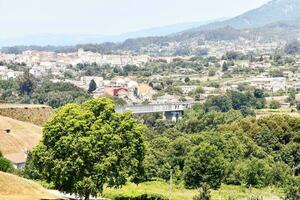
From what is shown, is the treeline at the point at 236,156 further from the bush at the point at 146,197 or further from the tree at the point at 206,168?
the bush at the point at 146,197

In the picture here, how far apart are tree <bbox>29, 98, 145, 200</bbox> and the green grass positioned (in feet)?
21.7

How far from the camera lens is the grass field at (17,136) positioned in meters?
63.8

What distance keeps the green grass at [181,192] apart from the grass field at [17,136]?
61.3ft

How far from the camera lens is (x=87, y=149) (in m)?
32.5

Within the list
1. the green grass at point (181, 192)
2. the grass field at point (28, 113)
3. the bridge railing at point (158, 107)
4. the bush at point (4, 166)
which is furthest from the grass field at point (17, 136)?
the bridge railing at point (158, 107)

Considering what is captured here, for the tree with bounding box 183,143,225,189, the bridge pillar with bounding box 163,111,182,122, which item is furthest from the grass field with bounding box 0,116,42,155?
the bridge pillar with bounding box 163,111,182,122

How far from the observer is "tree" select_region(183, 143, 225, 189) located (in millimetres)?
45281

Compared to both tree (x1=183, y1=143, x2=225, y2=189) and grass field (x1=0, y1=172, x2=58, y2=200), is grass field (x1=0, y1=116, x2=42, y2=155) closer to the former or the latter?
tree (x1=183, y1=143, x2=225, y2=189)

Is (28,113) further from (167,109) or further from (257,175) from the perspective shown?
(167,109)

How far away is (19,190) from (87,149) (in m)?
4.05

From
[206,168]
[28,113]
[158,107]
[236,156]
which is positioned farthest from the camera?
[158,107]

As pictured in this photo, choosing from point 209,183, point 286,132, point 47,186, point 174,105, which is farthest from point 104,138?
point 174,105

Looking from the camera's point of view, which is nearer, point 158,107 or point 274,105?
point 274,105

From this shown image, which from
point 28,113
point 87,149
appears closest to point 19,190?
point 87,149
